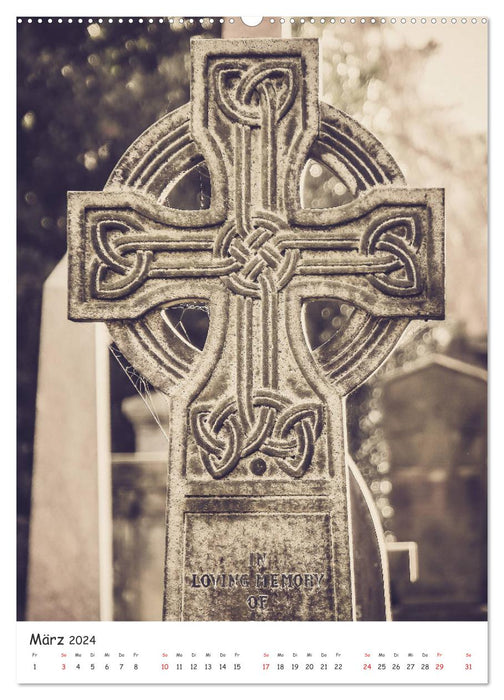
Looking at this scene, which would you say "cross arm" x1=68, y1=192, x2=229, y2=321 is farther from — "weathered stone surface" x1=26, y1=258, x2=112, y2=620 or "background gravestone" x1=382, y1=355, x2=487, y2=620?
"background gravestone" x1=382, y1=355, x2=487, y2=620

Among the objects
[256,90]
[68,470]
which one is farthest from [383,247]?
[68,470]

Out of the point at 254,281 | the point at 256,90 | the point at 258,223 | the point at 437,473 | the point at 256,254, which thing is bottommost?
the point at 437,473

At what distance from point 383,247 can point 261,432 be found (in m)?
0.84

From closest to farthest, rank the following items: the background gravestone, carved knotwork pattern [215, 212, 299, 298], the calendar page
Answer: the calendar page, carved knotwork pattern [215, 212, 299, 298], the background gravestone

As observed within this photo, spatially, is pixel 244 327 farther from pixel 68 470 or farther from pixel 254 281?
pixel 68 470

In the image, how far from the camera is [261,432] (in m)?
2.61

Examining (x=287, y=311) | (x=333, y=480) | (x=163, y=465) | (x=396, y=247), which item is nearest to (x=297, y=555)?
(x=333, y=480)

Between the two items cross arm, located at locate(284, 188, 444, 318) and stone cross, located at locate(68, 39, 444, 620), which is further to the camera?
cross arm, located at locate(284, 188, 444, 318)

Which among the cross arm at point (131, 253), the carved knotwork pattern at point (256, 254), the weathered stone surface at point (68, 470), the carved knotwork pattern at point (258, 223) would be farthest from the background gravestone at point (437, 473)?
the cross arm at point (131, 253)

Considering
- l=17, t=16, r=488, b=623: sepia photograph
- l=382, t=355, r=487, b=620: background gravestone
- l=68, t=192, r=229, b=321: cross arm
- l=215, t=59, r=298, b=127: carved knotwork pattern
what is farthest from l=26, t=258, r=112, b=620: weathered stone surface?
l=382, t=355, r=487, b=620: background gravestone

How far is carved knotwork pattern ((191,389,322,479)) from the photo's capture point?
2.59 meters

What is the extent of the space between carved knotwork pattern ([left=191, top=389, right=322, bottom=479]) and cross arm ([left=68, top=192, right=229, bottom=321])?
0.46 metres

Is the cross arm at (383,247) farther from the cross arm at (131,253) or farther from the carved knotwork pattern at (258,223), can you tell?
the cross arm at (131,253)

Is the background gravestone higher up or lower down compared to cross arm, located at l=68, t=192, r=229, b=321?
lower down
